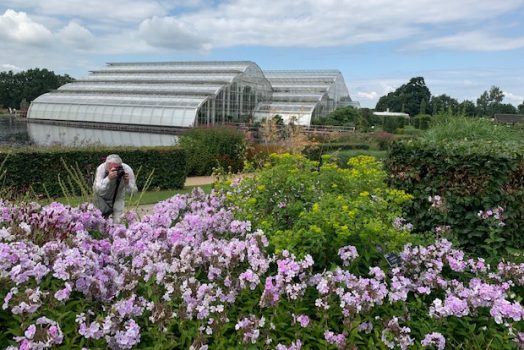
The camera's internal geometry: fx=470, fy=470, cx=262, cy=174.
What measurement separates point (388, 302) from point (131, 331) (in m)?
1.50

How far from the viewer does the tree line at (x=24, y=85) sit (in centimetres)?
7381

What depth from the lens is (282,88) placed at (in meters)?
48.3

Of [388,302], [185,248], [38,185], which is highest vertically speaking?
[185,248]

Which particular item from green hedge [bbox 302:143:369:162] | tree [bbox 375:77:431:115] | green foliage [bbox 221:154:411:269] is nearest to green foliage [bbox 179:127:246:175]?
green hedge [bbox 302:143:369:162]

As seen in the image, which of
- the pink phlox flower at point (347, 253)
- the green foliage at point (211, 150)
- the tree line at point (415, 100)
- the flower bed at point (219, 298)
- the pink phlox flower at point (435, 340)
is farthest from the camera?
the tree line at point (415, 100)

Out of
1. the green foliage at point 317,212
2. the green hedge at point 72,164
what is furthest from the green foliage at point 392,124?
the green foliage at point 317,212

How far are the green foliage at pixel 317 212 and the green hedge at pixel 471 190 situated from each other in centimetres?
162

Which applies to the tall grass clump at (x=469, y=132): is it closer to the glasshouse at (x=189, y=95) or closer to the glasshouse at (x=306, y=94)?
the glasshouse at (x=189, y=95)

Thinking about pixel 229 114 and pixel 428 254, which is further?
pixel 229 114

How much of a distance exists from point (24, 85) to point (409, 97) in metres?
64.3

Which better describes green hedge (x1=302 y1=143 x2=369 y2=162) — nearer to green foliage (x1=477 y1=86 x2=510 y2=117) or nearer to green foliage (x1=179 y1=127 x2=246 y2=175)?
green foliage (x1=179 y1=127 x2=246 y2=175)

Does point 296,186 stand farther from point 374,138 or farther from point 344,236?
point 374,138

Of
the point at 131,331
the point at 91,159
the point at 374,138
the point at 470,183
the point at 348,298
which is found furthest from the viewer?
the point at 374,138

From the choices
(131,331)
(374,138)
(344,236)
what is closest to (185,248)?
(131,331)
